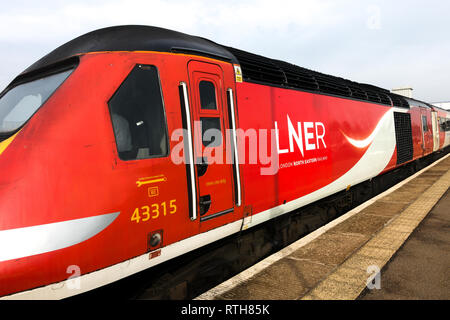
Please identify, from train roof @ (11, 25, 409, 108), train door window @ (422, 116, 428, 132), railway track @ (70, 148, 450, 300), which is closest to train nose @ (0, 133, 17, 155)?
train roof @ (11, 25, 409, 108)

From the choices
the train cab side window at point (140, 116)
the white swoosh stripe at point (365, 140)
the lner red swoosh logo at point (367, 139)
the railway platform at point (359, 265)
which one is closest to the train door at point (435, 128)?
the lner red swoosh logo at point (367, 139)

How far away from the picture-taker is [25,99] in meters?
2.94

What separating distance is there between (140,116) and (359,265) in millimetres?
3457

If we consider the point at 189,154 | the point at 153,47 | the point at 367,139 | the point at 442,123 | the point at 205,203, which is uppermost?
the point at 153,47

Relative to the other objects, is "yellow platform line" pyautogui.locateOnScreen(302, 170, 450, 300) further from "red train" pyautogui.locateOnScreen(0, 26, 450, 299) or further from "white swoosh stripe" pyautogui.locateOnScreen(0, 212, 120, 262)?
"white swoosh stripe" pyautogui.locateOnScreen(0, 212, 120, 262)

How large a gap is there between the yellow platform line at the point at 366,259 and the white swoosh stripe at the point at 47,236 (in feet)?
7.81

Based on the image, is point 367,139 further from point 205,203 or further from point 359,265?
point 205,203

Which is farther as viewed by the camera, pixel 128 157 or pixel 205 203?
pixel 205 203

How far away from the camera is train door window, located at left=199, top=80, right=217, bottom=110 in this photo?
3367 millimetres

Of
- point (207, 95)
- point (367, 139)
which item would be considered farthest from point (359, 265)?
point (367, 139)

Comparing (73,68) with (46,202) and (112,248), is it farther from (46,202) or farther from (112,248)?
(112,248)

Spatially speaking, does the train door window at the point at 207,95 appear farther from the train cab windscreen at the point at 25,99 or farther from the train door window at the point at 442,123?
the train door window at the point at 442,123

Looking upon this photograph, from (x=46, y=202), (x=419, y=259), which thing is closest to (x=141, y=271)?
(x=46, y=202)

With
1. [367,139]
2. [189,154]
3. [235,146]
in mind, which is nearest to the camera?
[189,154]
